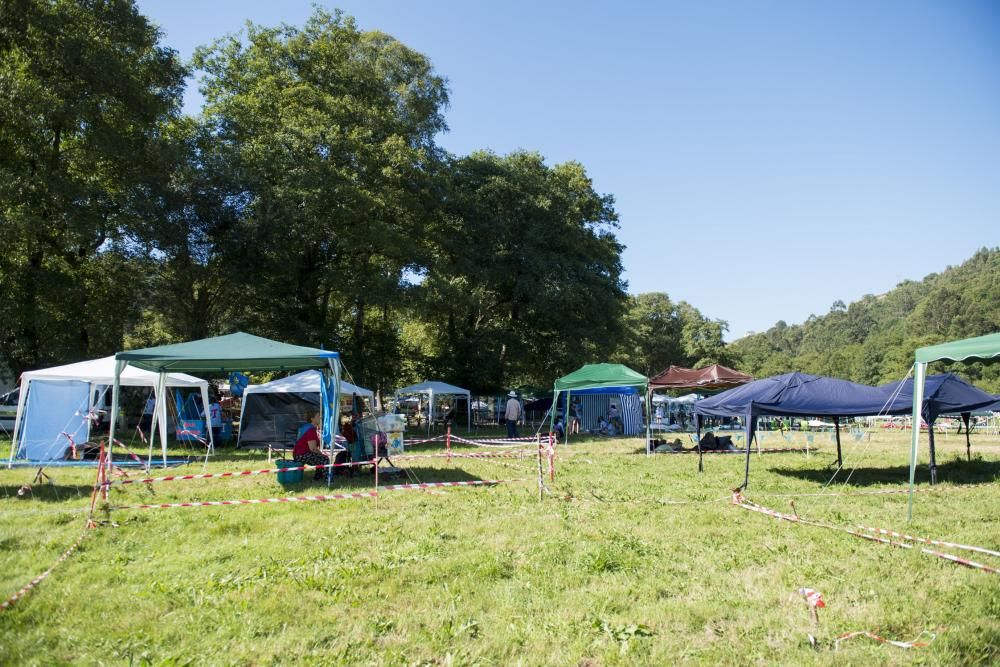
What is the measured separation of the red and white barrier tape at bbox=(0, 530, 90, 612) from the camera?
425cm

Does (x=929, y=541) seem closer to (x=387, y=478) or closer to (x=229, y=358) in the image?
(x=387, y=478)

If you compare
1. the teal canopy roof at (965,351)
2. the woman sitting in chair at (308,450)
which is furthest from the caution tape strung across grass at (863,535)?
the woman sitting in chair at (308,450)

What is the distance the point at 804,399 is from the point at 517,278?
17162 millimetres

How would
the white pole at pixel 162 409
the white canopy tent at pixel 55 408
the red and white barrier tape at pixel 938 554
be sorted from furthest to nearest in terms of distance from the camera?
the white canopy tent at pixel 55 408
the white pole at pixel 162 409
the red and white barrier tape at pixel 938 554

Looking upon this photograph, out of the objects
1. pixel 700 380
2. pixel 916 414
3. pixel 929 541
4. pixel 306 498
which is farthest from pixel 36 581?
pixel 700 380

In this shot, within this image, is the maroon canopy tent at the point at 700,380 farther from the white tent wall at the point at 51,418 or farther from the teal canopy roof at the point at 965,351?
the white tent wall at the point at 51,418

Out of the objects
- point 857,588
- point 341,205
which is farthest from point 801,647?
point 341,205

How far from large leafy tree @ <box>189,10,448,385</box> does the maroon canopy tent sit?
9.41 metres

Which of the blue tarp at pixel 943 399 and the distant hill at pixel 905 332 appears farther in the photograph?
the distant hill at pixel 905 332

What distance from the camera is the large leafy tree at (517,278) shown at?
25516 millimetres

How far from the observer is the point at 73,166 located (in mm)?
18484

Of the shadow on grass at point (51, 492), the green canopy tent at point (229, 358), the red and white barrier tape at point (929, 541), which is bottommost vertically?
the red and white barrier tape at point (929, 541)

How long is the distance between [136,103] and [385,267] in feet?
29.3

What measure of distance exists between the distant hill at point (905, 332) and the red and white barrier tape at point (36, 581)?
40.7 meters
